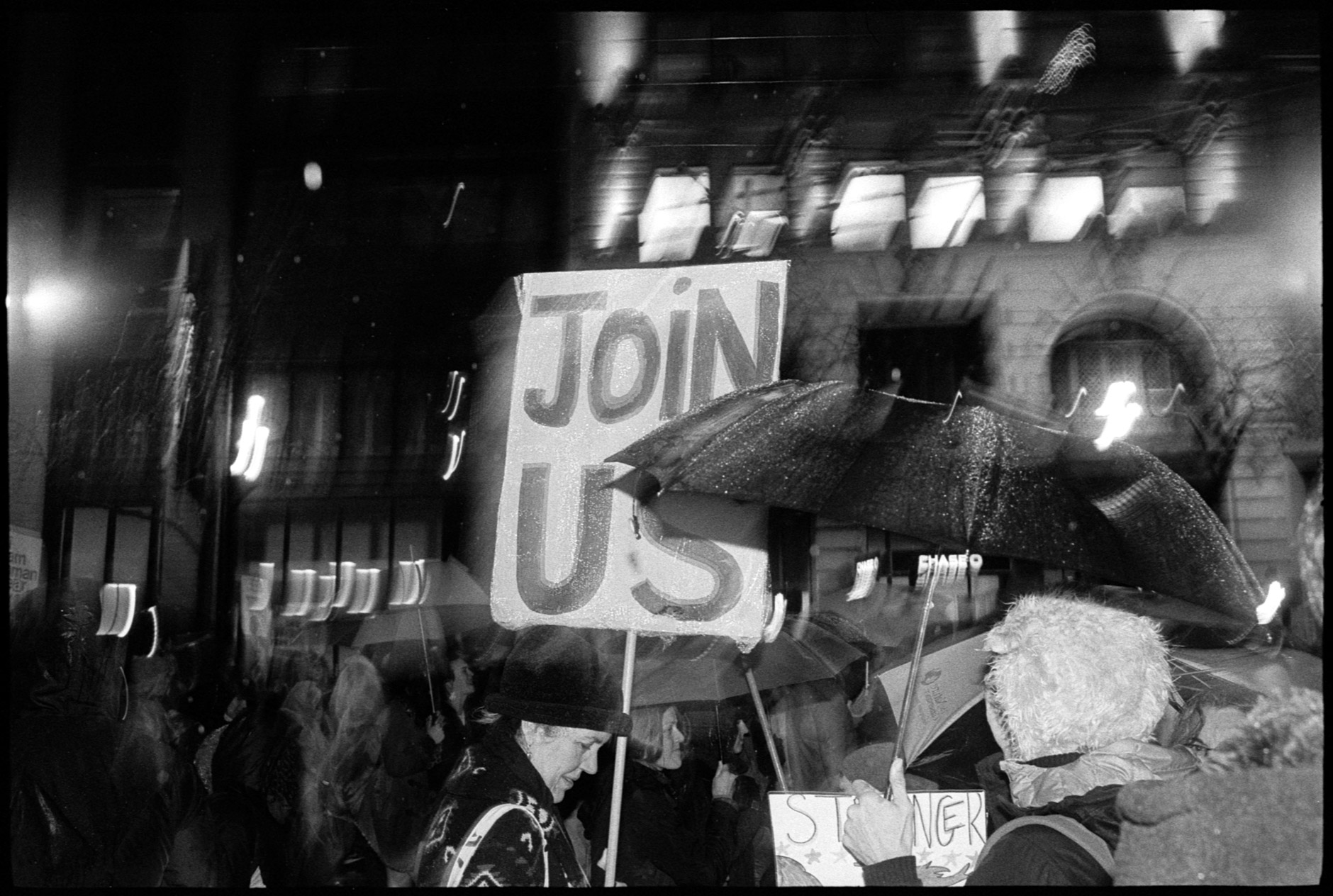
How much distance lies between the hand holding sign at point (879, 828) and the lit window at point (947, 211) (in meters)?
3.45

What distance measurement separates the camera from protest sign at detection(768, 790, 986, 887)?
2414 mm

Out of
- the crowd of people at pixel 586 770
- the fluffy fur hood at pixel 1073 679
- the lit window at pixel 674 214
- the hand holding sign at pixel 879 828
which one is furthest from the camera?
the lit window at pixel 674 214

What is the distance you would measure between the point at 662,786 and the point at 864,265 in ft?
9.17

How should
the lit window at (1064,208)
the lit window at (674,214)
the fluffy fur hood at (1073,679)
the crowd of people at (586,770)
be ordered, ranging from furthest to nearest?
the lit window at (1064,208) < the lit window at (674,214) < the fluffy fur hood at (1073,679) < the crowd of people at (586,770)

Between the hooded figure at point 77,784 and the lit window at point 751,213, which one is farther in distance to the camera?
the lit window at point 751,213

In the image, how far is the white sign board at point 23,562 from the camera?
4031 millimetres

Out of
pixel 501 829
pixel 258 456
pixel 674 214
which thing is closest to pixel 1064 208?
pixel 674 214

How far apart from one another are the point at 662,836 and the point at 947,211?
11.0 feet

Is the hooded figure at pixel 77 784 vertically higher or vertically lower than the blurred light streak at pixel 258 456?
lower

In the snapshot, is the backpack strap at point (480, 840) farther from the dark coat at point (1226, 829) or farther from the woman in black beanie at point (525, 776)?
the dark coat at point (1226, 829)

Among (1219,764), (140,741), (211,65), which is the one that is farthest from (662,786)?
(211,65)

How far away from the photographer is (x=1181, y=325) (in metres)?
5.25

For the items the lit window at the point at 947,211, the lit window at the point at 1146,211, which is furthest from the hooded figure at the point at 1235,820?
the lit window at the point at 1146,211

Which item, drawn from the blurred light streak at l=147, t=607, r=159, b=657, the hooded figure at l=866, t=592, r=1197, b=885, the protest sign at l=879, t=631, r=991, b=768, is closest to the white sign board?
the blurred light streak at l=147, t=607, r=159, b=657
